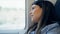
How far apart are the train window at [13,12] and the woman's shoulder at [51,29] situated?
2.81 feet

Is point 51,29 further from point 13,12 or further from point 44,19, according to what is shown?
point 13,12

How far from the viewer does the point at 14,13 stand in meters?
2.15

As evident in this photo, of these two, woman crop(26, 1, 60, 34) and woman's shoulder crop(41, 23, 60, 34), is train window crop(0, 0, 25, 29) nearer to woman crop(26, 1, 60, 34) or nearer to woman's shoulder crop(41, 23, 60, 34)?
woman crop(26, 1, 60, 34)

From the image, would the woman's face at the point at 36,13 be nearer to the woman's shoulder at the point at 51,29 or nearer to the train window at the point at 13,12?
the woman's shoulder at the point at 51,29

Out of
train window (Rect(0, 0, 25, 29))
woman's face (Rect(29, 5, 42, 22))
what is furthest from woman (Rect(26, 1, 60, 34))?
train window (Rect(0, 0, 25, 29))

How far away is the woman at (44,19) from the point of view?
4.24ft

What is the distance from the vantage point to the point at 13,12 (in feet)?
7.08

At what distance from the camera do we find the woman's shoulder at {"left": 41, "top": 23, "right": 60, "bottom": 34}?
1248mm

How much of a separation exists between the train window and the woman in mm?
576

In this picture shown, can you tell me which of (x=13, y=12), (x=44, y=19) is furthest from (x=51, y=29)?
(x=13, y=12)

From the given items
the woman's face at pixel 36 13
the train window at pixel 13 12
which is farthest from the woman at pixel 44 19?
the train window at pixel 13 12

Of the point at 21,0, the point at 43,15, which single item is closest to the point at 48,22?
the point at 43,15

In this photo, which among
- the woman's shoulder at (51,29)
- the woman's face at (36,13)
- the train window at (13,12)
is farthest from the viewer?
the train window at (13,12)

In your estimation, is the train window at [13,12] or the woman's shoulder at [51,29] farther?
the train window at [13,12]
